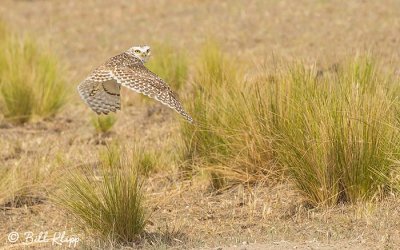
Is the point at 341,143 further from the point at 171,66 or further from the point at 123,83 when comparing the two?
the point at 171,66

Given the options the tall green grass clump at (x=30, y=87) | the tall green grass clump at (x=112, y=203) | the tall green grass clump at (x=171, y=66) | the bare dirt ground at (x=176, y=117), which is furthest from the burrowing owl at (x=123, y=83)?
the tall green grass clump at (x=30, y=87)

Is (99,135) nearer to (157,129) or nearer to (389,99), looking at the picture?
(157,129)

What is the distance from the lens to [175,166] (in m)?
8.07

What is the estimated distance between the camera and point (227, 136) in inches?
293

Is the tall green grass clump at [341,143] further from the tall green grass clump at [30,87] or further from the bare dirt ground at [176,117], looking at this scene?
the tall green grass clump at [30,87]

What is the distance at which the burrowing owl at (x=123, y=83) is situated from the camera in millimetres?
6312

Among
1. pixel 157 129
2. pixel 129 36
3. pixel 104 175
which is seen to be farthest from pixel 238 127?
pixel 129 36

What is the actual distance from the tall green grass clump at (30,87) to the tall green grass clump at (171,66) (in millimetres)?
944

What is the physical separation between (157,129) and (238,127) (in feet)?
6.98

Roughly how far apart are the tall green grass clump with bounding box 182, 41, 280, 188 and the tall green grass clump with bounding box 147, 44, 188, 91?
6.31ft

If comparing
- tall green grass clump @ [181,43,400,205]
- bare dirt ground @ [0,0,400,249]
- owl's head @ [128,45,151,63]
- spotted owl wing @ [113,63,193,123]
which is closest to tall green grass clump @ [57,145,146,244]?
bare dirt ground @ [0,0,400,249]

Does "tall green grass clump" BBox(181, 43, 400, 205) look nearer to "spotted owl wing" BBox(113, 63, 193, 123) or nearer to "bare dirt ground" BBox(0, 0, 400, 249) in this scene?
"bare dirt ground" BBox(0, 0, 400, 249)

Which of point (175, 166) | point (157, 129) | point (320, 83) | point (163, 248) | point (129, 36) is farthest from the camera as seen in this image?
point (129, 36)

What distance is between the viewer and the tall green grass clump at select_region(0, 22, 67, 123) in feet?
33.9
